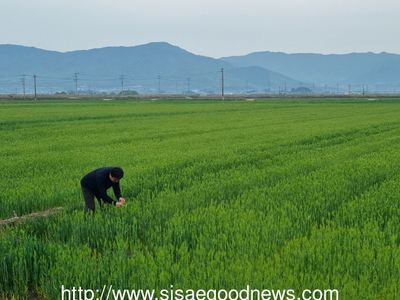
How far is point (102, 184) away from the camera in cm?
711

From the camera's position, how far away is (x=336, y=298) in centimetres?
423

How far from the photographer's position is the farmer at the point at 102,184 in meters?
6.86

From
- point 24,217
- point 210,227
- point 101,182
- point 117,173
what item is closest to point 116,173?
point 117,173

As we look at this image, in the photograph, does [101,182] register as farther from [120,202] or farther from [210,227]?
[210,227]

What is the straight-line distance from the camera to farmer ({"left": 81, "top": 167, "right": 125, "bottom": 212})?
6.86 meters

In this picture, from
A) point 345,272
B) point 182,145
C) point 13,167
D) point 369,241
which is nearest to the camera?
point 345,272

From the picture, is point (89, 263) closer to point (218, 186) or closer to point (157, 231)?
point (157, 231)

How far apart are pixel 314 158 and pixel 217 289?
964cm

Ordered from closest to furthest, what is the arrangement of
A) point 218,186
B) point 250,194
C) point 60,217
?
1. point 60,217
2. point 250,194
3. point 218,186

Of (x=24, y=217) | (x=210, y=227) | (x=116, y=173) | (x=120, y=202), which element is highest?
(x=116, y=173)

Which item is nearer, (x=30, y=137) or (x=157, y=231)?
(x=157, y=231)

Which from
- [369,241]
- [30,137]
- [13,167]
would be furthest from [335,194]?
[30,137]

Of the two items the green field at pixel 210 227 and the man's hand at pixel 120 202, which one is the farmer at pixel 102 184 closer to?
the man's hand at pixel 120 202

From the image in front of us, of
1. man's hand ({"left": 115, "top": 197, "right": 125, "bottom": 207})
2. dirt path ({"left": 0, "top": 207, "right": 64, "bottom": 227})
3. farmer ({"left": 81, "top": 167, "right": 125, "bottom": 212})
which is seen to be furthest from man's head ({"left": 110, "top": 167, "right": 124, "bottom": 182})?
dirt path ({"left": 0, "top": 207, "right": 64, "bottom": 227})
